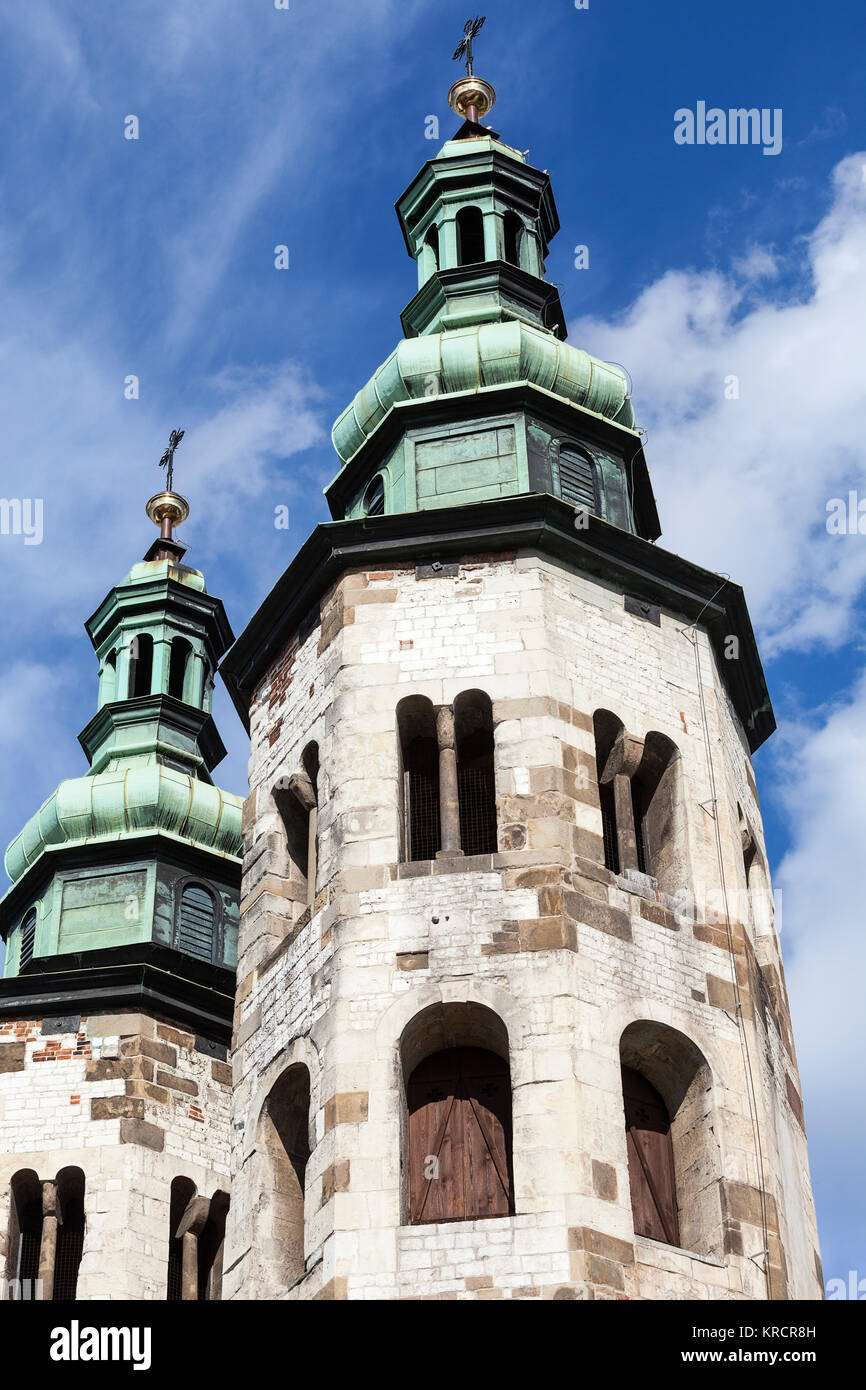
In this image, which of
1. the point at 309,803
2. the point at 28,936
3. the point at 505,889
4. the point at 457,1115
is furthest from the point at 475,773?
the point at 28,936

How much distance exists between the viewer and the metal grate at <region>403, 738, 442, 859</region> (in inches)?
1007

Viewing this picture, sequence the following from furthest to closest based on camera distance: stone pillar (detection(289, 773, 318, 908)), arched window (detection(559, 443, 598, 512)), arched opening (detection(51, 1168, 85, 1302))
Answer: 1. arched opening (detection(51, 1168, 85, 1302))
2. arched window (detection(559, 443, 598, 512))
3. stone pillar (detection(289, 773, 318, 908))

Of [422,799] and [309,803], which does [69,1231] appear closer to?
[309,803]

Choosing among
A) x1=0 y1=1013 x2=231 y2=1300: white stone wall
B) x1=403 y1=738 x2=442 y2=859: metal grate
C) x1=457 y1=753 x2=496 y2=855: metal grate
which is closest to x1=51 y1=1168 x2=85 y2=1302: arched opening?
x1=0 y1=1013 x2=231 y2=1300: white stone wall

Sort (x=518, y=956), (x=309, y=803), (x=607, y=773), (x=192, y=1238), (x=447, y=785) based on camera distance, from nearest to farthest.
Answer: (x=518, y=956) → (x=447, y=785) → (x=607, y=773) → (x=309, y=803) → (x=192, y=1238)

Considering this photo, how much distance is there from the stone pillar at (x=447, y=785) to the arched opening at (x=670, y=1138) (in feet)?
8.43

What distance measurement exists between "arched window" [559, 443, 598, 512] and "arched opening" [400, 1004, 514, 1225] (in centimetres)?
725

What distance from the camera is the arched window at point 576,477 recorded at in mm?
28781

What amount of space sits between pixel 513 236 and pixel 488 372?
412 centimetres

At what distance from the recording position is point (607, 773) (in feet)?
85.1

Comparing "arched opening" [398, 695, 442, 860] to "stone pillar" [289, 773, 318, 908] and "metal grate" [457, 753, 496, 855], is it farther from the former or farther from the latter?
"stone pillar" [289, 773, 318, 908]

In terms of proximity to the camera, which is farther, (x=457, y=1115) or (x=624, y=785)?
(x=624, y=785)

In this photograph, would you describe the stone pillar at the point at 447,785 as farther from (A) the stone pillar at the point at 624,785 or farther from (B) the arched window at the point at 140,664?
(B) the arched window at the point at 140,664
